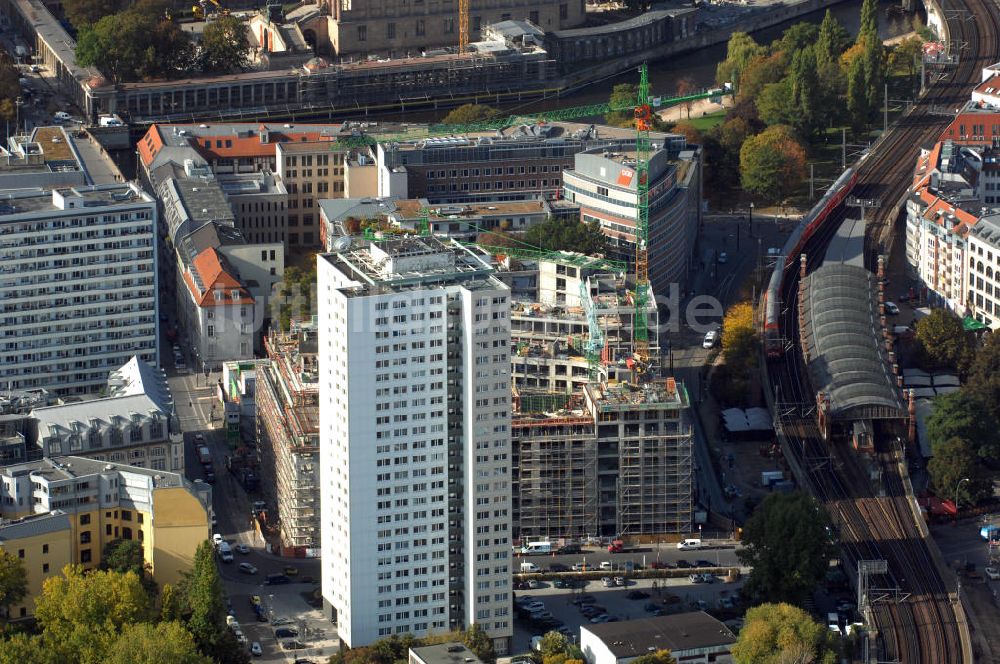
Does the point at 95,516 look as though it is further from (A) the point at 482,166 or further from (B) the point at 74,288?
(A) the point at 482,166

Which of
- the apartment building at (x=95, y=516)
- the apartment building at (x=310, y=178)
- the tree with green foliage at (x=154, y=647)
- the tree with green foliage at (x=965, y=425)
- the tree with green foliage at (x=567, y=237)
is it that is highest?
the apartment building at (x=310, y=178)

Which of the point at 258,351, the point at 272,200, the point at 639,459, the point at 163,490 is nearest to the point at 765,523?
the point at 639,459

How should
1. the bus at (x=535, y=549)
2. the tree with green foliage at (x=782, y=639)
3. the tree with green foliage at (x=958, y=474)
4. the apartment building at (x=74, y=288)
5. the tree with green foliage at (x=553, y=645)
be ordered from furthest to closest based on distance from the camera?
the apartment building at (x=74, y=288) → the tree with green foliage at (x=958, y=474) → the bus at (x=535, y=549) → the tree with green foliage at (x=553, y=645) → the tree with green foliage at (x=782, y=639)

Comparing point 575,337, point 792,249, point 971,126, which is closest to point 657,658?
point 575,337

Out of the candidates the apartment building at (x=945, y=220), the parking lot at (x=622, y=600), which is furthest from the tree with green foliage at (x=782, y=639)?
the apartment building at (x=945, y=220)

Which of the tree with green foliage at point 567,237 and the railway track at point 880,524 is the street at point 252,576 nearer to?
the tree with green foliage at point 567,237

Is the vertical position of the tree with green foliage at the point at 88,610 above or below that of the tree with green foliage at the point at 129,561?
below

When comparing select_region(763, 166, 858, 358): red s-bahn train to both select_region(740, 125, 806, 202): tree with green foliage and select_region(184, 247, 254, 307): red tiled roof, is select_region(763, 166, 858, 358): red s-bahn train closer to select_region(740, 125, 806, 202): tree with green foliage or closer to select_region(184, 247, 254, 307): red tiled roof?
select_region(740, 125, 806, 202): tree with green foliage
